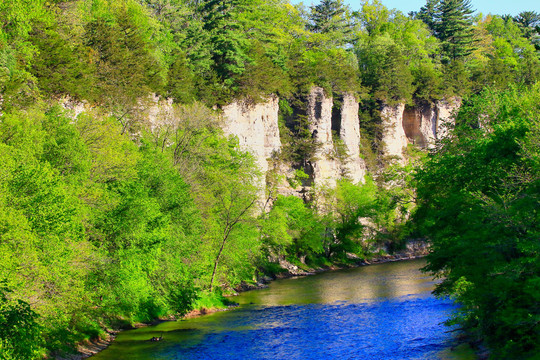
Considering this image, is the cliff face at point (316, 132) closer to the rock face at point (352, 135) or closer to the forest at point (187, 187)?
the rock face at point (352, 135)

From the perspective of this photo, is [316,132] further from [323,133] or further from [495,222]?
[495,222]

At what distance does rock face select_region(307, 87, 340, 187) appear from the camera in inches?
2980

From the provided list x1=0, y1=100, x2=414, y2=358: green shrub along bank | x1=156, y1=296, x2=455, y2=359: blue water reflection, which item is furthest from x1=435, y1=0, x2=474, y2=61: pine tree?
x1=156, y1=296, x2=455, y2=359: blue water reflection

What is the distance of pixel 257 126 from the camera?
6762 cm

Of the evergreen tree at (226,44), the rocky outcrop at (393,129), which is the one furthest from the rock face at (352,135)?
the evergreen tree at (226,44)

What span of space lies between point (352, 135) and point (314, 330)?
57998 mm

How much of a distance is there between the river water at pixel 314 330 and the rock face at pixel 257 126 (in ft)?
79.3

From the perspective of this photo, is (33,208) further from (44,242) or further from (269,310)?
(269,310)

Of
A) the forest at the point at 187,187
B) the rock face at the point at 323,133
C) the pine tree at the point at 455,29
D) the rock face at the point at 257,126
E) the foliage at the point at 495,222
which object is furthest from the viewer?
the pine tree at the point at 455,29

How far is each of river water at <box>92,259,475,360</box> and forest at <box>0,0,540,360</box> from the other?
6.00 ft

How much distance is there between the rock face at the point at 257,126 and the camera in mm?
63875

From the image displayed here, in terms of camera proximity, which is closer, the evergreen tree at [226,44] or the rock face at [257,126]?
the evergreen tree at [226,44]

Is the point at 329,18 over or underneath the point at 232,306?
over

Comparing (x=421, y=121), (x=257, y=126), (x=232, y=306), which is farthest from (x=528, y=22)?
(x=232, y=306)
